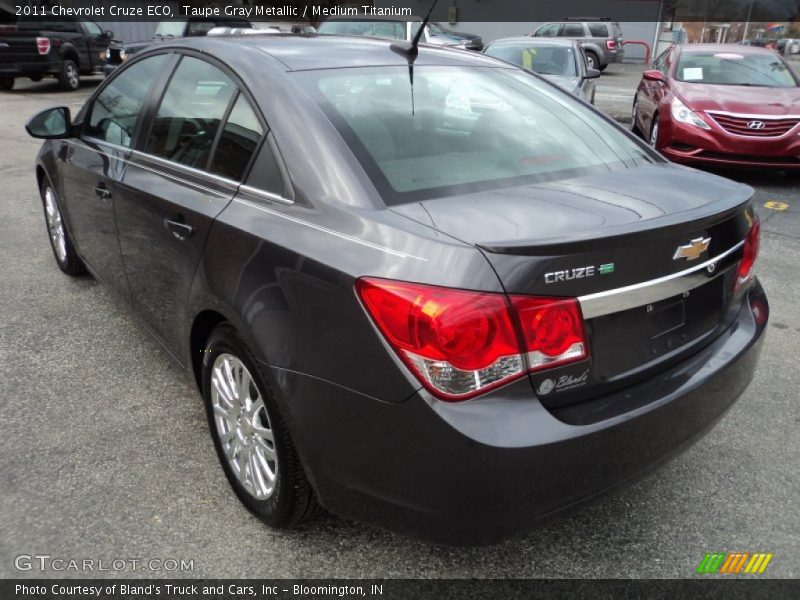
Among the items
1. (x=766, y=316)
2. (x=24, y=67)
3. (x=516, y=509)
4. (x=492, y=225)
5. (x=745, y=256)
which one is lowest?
(x=24, y=67)

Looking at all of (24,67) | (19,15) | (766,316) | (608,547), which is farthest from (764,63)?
(19,15)

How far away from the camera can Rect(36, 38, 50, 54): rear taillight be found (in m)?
14.7

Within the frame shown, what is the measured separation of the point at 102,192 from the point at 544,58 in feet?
24.4

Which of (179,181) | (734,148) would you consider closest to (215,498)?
(179,181)

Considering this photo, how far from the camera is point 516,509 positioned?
1.70 meters

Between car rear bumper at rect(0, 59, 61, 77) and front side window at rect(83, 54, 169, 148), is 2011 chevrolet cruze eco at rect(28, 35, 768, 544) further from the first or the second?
car rear bumper at rect(0, 59, 61, 77)

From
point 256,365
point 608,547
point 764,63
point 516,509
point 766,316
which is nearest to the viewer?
point 516,509

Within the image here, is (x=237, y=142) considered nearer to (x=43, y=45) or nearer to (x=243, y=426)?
(x=243, y=426)

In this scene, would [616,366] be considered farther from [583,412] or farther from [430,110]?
[430,110]

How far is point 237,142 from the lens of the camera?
238cm

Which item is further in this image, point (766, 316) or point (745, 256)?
point (766, 316)

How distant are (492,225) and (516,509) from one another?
2.39 feet

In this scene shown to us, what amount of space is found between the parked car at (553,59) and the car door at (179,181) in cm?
673

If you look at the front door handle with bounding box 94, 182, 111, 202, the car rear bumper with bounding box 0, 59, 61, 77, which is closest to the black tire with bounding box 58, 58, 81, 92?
the car rear bumper with bounding box 0, 59, 61, 77
